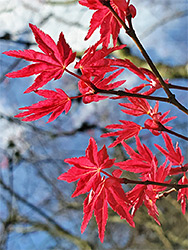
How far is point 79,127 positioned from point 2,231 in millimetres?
1445

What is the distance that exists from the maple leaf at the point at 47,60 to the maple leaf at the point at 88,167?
13cm

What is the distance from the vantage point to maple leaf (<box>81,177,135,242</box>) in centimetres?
42

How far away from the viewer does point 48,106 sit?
42 centimetres

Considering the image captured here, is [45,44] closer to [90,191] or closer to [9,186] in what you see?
[90,191]

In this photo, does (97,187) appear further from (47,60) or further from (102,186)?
(47,60)

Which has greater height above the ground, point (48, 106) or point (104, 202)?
point (48, 106)

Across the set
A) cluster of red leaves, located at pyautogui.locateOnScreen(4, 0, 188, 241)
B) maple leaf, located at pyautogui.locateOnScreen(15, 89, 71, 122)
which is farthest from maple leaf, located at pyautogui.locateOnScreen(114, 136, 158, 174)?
maple leaf, located at pyautogui.locateOnScreen(15, 89, 71, 122)

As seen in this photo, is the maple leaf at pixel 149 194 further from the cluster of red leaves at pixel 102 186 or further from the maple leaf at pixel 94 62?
the maple leaf at pixel 94 62

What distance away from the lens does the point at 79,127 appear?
246cm

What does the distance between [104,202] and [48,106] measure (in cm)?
19

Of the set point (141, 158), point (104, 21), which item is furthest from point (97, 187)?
point (104, 21)

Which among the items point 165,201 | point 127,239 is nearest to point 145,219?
point 165,201

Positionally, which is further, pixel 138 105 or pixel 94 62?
pixel 138 105

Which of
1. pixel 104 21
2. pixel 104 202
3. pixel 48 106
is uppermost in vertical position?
pixel 104 21
